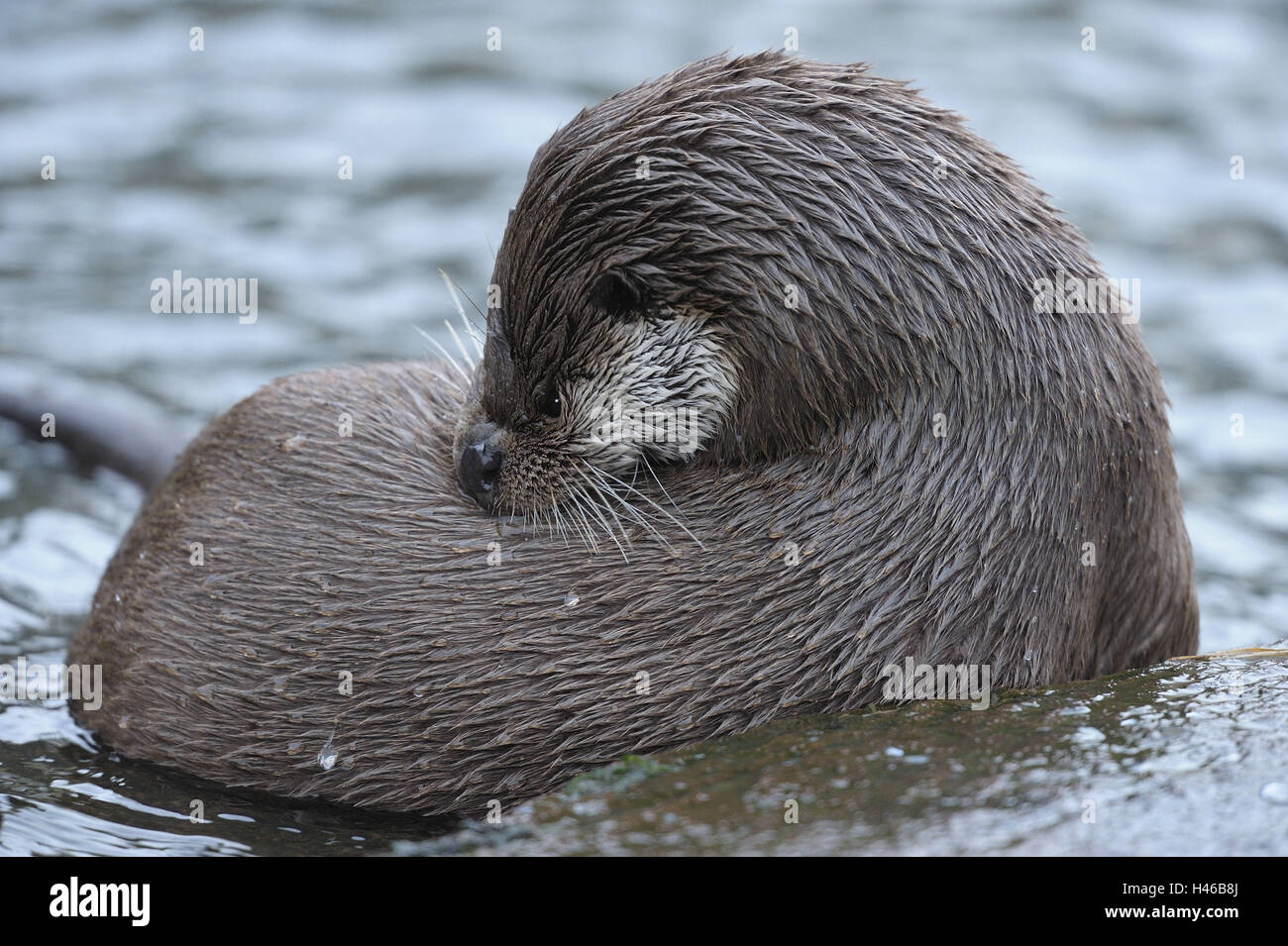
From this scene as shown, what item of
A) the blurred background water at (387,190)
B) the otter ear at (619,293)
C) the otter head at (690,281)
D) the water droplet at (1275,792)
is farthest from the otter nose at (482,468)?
the water droplet at (1275,792)

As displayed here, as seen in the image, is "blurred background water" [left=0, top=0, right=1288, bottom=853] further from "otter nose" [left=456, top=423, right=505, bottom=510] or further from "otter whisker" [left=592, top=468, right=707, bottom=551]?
"otter whisker" [left=592, top=468, right=707, bottom=551]

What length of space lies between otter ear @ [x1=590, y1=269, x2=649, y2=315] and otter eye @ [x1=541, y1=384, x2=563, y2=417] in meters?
0.27

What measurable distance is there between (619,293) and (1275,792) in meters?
1.64

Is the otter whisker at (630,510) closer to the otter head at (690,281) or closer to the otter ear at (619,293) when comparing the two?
the otter head at (690,281)

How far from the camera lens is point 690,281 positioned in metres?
3.15

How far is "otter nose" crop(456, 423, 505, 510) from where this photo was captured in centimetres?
338

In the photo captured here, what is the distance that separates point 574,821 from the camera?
2.68m

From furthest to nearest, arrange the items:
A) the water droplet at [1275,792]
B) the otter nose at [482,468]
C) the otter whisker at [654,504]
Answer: the otter nose at [482,468] < the otter whisker at [654,504] < the water droplet at [1275,792]

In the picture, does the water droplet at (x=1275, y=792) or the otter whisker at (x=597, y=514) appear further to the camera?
the otter whisker at (x=597, y=514)

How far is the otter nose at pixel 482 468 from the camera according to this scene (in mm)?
3383

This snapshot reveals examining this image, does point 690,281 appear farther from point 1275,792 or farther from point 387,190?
point 387,190

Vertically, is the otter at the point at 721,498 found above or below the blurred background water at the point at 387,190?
below

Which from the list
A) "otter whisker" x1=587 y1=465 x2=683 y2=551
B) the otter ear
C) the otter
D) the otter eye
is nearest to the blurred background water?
the otter
